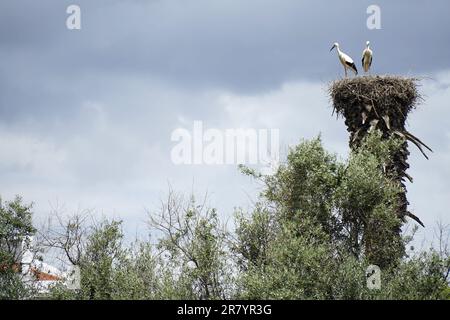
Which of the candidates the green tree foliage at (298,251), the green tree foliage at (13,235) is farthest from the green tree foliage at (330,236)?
the green tree foliage at (13,235)

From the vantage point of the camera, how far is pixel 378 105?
2492 cm

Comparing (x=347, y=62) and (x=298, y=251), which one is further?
(x=347, y=62)

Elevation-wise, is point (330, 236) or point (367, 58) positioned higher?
point (367, 58)

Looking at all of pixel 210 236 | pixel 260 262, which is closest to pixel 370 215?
pixel 260 262

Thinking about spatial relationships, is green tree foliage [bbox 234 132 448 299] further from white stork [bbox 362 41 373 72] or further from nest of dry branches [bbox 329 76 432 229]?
white stork [bbox 362 41 373 72]

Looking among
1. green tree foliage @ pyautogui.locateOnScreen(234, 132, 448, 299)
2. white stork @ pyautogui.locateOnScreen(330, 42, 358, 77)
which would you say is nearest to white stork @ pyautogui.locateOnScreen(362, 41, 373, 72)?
white stork @ pyautogui.locateOnScreen(330, 42, 358, 77)

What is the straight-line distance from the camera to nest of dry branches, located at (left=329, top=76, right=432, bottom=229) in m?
24.6

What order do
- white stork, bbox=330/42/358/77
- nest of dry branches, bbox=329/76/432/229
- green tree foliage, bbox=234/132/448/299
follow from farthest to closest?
white stork, bbox=330/42/358/77 < nest of dry branches, bbox=329/76/432/229 < green tree foliage, bbox=234/132/448/299

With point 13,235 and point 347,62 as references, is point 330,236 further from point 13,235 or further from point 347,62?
point 13,235

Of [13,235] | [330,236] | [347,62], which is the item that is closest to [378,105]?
[347,62]

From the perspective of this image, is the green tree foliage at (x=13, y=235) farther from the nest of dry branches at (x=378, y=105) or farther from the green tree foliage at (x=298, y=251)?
the nest of dry branches at (x=378, y=105)

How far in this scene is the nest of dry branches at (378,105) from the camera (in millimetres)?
24609

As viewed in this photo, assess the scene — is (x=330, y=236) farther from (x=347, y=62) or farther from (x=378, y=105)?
(x=347, y=62)

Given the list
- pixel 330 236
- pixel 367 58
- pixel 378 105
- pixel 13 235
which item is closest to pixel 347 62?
pixel 367 58
